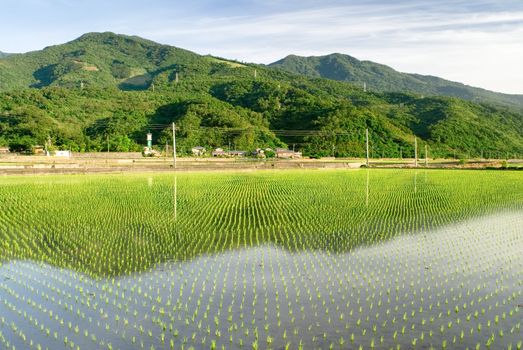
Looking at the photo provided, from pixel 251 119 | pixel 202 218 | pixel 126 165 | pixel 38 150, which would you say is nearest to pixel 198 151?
pixel 38 150

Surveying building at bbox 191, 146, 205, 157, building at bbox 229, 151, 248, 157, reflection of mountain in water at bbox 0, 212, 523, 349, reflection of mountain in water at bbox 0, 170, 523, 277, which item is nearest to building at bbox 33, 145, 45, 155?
building at bbox 191, 146, 205, 157

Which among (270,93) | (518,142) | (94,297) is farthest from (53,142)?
(518,142)

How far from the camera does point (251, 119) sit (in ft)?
263

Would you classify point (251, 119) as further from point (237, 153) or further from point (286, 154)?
point (286, 154)

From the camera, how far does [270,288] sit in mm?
7379

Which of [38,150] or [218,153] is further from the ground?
[38,150]

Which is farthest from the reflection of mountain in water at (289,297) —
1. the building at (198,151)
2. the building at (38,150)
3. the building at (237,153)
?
the building at (198,151)

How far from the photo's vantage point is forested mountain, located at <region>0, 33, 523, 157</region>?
6269cm

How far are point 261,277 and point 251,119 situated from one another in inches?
2869

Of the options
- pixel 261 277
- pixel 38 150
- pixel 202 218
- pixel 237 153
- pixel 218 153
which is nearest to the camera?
pixel 261 277

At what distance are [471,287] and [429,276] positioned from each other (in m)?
0.71

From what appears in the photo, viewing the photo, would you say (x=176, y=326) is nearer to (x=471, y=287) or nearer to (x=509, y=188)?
(x=471, y=287)

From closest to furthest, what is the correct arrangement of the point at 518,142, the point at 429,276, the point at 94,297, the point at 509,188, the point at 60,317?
Result: the point at 60,317
the point at 94,297
the point at 429,276
the point at 509,188
the point at 518,142

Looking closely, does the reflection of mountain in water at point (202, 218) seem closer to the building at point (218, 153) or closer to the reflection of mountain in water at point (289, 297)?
the reflection of mountain in water at point (289, 297)
